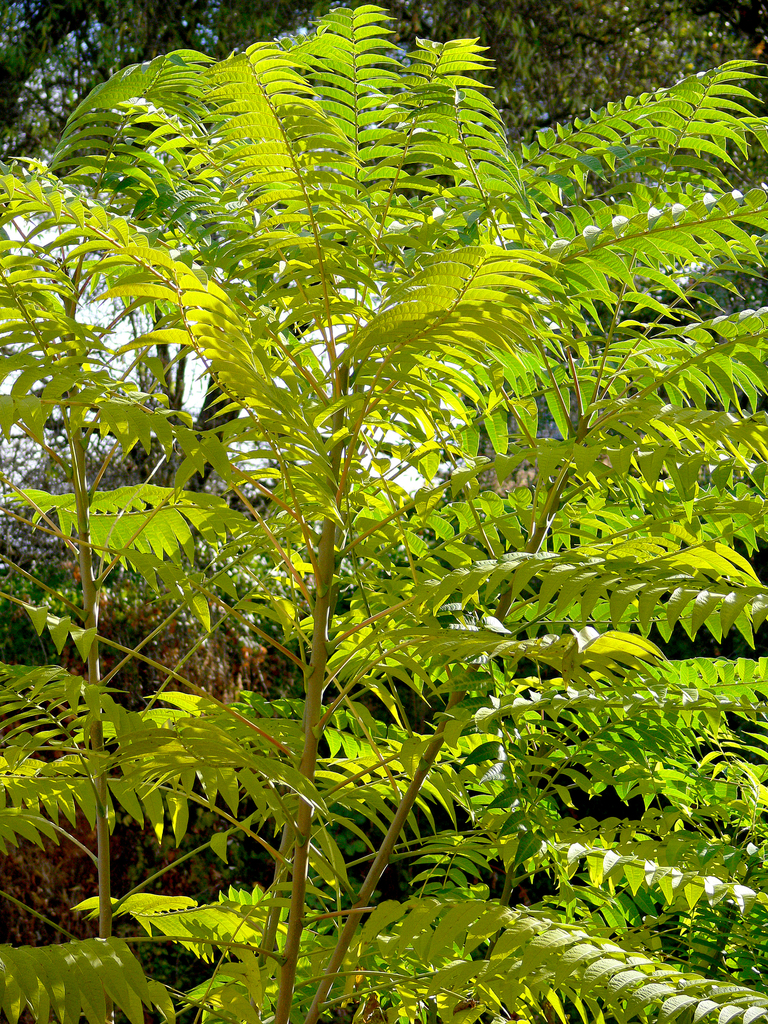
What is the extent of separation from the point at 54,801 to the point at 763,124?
5.51 feet

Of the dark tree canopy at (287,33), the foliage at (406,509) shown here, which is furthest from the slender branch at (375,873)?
the dark tree canopy at (287,33)

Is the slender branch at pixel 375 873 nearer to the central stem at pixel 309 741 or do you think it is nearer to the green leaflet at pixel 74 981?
the central stem at pixel 309 741

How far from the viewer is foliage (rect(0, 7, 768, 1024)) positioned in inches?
42.3

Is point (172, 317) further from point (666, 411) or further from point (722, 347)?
point (722, 347)

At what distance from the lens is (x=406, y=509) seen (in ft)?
4.18

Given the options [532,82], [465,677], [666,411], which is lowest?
[465,677]

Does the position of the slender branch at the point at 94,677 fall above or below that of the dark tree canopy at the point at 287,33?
below

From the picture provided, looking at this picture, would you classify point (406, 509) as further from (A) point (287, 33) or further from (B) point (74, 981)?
(A) point (287, 33)

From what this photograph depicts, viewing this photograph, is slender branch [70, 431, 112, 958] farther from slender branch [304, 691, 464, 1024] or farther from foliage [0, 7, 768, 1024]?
slender branch [304, 691, 464, 1024]

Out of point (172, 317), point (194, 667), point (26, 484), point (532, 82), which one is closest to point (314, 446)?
point (172, 317)

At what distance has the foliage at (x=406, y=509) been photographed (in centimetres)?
107

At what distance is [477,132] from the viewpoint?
4.37 feet

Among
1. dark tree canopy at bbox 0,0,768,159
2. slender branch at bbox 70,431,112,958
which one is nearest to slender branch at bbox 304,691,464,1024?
slender branch at bbox 70,431,112,958

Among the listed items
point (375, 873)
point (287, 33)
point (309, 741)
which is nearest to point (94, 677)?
point (309, 741)
